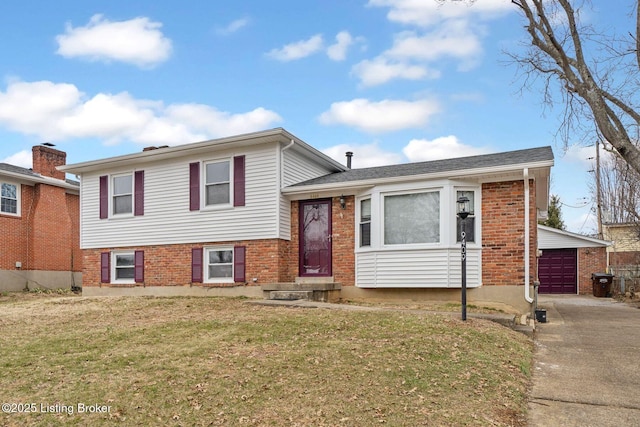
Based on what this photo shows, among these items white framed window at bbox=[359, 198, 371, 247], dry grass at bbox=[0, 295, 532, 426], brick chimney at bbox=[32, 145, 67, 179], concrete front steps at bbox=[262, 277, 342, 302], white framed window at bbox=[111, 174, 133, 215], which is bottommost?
dry grass at bbox=[0, 295, 532, 426]

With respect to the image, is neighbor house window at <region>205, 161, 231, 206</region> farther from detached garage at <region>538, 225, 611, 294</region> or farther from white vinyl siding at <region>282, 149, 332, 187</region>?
detached garage at <region>538, 225, 611, 294</region>

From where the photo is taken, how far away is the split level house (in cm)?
1070

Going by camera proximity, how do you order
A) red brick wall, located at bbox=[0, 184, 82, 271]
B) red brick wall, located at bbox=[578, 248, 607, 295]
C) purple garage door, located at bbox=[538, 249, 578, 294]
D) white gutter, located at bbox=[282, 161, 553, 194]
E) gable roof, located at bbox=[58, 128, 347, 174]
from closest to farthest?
white gutter, located at bbox=[282, 161, 553, 194] → gable roof, located at bbox=[58, 128, 347, 174] → red brick wall, located at bbox=[0, 184, 82, 271] → red brick wall, located at bbox=[578, 248, 607, 295] → purple garage door, located at bbox=[538, 249, 578, 294]

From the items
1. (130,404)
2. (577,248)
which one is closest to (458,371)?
(130,404)

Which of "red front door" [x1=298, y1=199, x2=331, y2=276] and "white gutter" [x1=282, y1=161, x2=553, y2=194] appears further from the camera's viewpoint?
"red front door" [x1=298, y1=199, x2=331, y2=276]

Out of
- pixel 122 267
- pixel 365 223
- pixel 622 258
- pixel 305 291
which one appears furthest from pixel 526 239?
pixel 622 258

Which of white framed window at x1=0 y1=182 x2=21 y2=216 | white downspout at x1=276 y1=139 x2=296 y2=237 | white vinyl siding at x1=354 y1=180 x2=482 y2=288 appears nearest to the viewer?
white vinyl siding at x1=354 y1=180 x2=482 y2=288

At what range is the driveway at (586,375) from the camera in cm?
456

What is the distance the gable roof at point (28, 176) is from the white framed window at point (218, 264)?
943 centimetres

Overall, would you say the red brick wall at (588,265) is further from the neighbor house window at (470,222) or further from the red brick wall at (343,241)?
the red brick wall at (343,241)

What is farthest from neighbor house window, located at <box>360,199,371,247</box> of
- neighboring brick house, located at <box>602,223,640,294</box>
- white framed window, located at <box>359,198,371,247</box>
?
neighboring brick house, located at <box>602,223,640,294</box>

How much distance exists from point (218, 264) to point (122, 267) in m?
3.64

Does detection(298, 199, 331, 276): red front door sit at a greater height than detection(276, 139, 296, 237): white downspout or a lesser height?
lesser

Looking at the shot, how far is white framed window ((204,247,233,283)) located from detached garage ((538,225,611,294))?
48.5 feet
